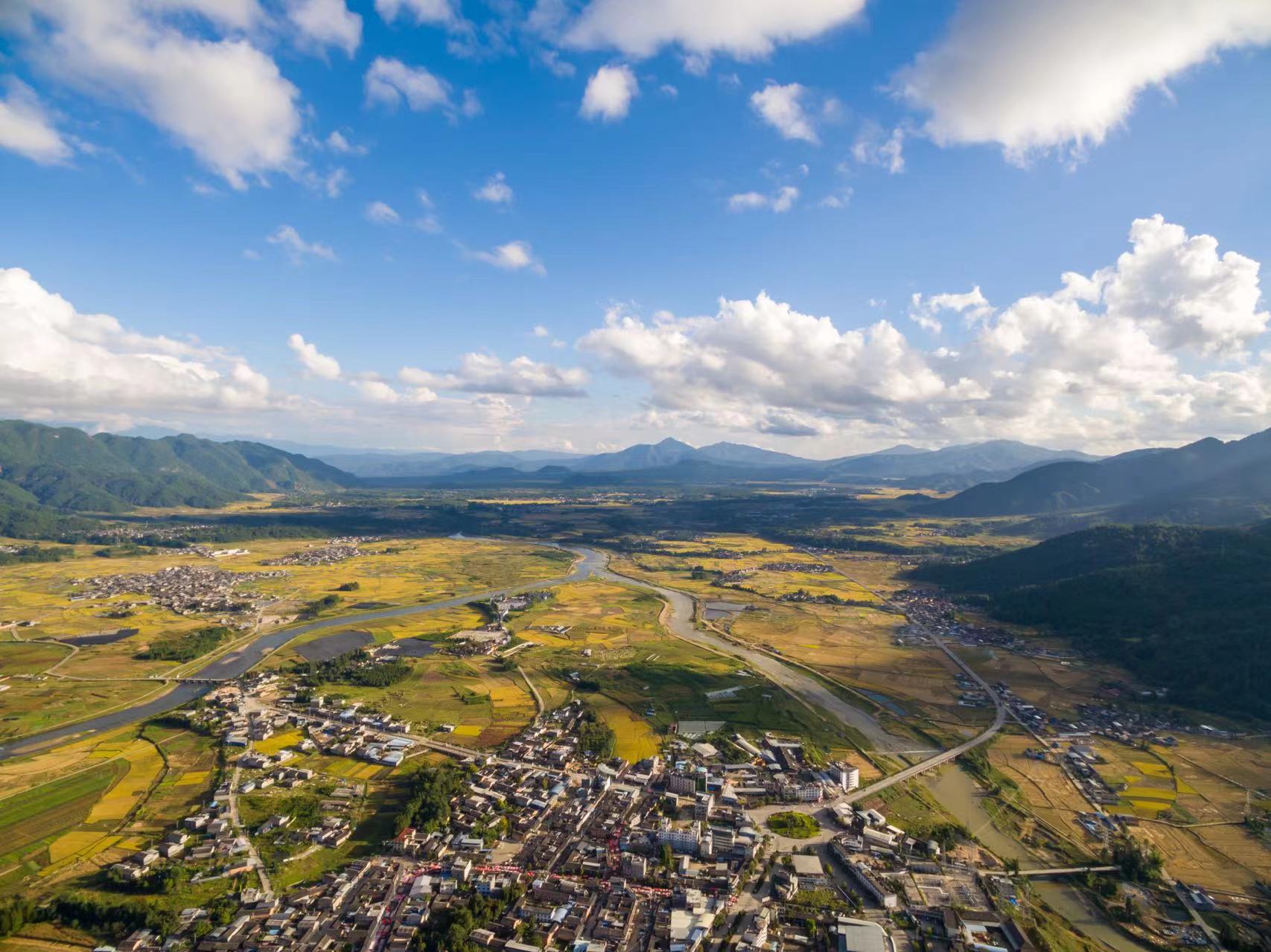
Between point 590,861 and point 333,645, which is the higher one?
point 590,861

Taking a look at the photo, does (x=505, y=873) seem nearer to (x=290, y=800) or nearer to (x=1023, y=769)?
(x=290, y=800)

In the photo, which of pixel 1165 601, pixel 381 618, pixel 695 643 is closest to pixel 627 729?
pixel 695 643

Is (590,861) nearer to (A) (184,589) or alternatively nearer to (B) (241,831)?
(B) (241,831)

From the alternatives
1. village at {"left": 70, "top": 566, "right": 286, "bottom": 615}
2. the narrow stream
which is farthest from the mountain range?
village at {"left": 70, "top": 566, "right": 286, "bottom": 615}

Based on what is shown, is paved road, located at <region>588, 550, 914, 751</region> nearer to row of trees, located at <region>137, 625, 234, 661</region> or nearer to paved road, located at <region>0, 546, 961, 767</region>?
paved road, located at <region>0, 546, 961, 767</region>

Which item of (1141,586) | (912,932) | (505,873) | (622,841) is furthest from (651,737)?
(1141,586)

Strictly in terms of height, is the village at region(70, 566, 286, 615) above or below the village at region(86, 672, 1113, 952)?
below
